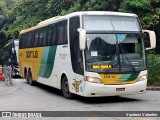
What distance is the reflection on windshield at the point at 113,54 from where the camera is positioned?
12.8 m

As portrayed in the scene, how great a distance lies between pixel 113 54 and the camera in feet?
42.4

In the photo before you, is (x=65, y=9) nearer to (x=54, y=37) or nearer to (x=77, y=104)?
(x=54, y=37)

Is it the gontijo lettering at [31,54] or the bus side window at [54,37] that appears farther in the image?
the gontijo lettering at [31,54]

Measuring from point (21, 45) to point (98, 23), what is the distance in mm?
11788

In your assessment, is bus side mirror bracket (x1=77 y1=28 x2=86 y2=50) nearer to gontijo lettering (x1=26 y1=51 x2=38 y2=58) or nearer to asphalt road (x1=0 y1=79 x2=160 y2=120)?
asphalt road (x1=0 y1=79 x2=160 y2=120)

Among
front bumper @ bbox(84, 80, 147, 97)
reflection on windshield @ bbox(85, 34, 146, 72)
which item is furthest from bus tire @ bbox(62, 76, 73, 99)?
reflection on windshield @ bbox(85, 34, 146, 72)

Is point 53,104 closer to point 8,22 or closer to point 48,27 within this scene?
point 48,27

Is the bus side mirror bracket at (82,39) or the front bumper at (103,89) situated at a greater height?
the bus side mirror bracket at (82,39)

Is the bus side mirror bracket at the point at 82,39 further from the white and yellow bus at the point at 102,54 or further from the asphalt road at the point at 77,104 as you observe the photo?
the asphalt road at the point at 77,104

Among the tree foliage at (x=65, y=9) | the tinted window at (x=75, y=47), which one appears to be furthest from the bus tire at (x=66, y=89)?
the tree foliage at (x=65, y=9)

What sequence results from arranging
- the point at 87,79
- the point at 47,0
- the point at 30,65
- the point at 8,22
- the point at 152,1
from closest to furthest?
the point at 87,79, the point at 30,65, the point at 152,1, the point at 47,0, the point at 8,22

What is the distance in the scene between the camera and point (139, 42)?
44.3 feet

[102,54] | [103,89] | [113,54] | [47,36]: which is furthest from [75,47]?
[47,36]

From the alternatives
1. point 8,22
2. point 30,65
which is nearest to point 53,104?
point 30,65
